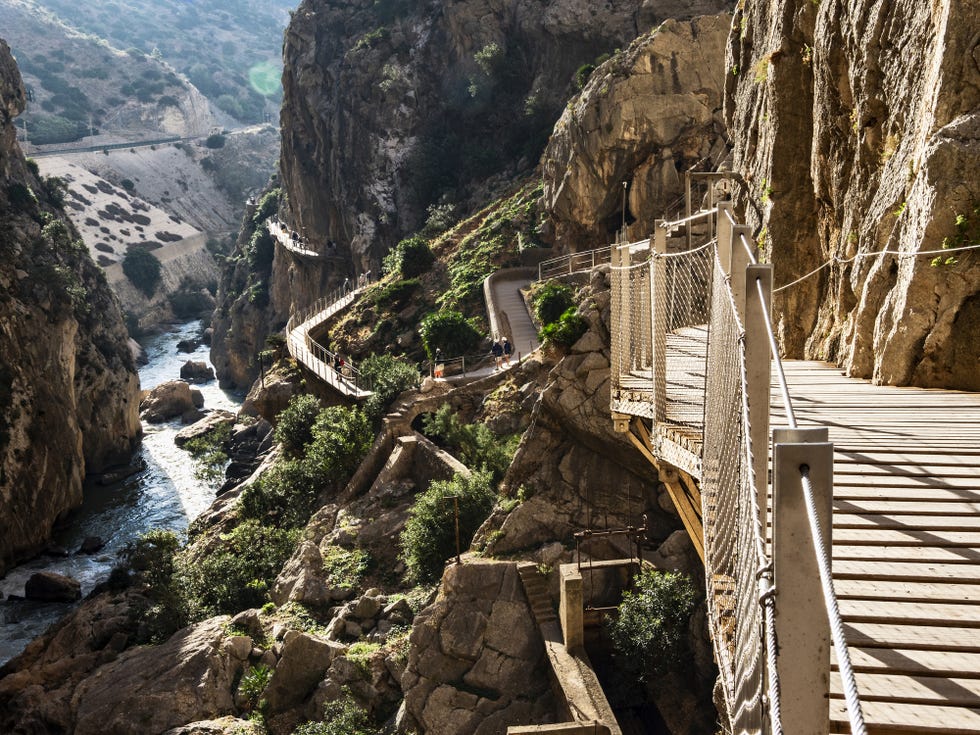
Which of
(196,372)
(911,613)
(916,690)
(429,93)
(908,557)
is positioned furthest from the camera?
(196,372)

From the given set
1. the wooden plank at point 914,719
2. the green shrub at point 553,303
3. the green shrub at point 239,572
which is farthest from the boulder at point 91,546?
the wooden plank at point 914,719

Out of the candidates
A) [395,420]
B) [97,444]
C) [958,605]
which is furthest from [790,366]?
[97,444]

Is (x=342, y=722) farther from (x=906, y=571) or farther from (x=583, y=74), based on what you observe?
(x=583, y=74)

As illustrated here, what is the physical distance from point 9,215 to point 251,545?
28866 mm

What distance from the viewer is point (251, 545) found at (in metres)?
25.2

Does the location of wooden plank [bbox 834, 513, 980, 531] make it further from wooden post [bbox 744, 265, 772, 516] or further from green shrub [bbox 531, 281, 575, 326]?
Answer: green shrub [bbox 531, 281, 575, 326]

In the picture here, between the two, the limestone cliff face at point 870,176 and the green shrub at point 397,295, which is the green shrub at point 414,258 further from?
the limestone cliff face at point 870,176

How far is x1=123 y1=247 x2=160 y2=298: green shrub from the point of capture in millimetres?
88875

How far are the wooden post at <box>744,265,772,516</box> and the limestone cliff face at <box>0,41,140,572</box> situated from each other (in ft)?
120

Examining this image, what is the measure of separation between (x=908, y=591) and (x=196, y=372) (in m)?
→ 72.0

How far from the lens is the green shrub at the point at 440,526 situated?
20328 millimetres

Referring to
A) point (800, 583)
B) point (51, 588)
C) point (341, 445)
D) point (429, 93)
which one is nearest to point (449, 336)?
point (341, 445)

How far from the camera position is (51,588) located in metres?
30.5

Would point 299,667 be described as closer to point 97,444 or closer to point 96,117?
point 97,444
